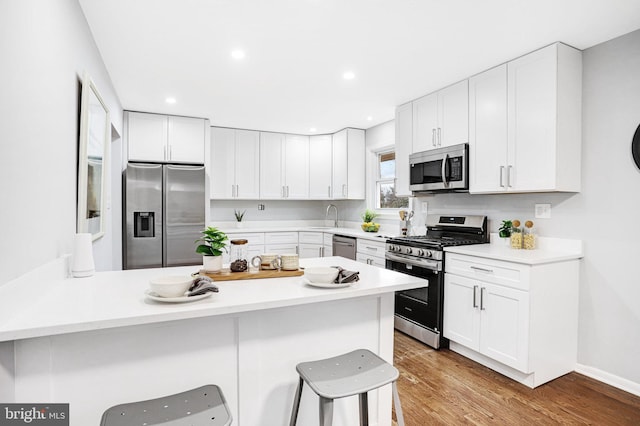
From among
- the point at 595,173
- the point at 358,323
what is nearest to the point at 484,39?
the point at 595,173

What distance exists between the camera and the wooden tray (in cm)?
169

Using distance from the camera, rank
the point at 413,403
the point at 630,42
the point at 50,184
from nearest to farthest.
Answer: the point at 50,184 < the point at 413,403 < the point at 630,42

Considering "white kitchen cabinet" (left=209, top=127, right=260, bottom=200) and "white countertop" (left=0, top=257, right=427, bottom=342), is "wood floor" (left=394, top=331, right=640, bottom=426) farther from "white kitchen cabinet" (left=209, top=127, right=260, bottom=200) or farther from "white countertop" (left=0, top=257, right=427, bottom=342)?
"white kitchen cabinet" (left=209, top=127, right=260, bottom=200)

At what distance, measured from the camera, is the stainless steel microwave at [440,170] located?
322cm

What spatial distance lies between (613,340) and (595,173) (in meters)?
1.22

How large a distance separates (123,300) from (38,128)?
81 centimetres

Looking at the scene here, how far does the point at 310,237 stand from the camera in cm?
535

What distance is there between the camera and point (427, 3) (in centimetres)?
207

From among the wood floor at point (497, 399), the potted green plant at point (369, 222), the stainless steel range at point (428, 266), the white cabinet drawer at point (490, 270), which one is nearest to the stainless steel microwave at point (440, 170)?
the stainless steel range at point (428, 266)

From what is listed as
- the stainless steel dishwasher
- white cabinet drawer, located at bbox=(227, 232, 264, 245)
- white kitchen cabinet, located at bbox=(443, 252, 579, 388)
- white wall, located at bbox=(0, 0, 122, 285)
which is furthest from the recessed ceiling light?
white cabinet drawer, located at bbox=(227, 232, 264, 245)

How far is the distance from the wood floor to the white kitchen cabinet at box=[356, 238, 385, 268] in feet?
4.33

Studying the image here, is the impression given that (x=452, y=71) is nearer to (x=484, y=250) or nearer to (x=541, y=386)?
(x=484, y=250)

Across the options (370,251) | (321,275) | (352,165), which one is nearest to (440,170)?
(370,251)

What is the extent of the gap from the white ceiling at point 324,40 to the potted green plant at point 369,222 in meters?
1.67
